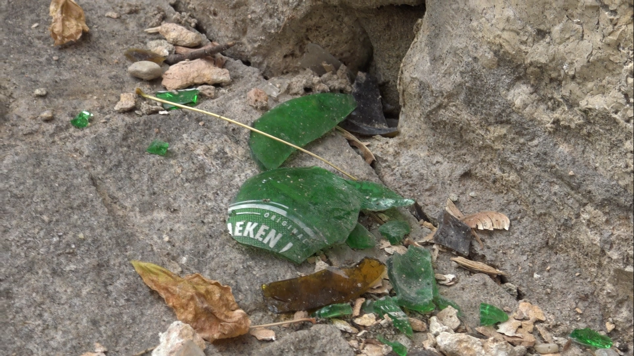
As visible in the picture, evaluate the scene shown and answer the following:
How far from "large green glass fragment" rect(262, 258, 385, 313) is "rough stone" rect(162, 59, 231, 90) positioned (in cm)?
79

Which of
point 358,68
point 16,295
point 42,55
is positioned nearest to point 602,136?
point 358,68

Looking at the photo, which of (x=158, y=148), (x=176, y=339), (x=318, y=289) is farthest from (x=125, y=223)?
(x=318, y=289)

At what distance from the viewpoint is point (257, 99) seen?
1932 millimetres

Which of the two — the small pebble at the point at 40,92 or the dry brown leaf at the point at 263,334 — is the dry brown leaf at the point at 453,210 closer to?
the dry brown leaf at the point at 263,334

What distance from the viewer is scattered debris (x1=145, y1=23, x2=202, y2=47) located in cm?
215

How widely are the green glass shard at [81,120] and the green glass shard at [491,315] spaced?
1130 mm

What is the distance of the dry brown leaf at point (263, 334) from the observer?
1.38 m

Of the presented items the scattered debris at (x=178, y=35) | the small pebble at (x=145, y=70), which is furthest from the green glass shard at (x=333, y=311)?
the scattered debris at (x=178, y=35)

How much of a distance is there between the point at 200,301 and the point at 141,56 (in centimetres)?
97

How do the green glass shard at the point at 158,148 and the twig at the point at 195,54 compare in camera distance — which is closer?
the green glass shard at the point at 158,148

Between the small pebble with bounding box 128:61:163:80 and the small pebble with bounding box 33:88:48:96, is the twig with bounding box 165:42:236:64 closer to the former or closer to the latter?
the small pebble with bounding box 128:61:163:80

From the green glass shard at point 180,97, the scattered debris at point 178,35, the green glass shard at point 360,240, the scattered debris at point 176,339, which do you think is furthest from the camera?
the scattered debris at point 178,35

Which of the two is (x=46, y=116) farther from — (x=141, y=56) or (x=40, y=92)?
(x=141, y=56)

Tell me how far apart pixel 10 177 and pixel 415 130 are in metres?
1.08
